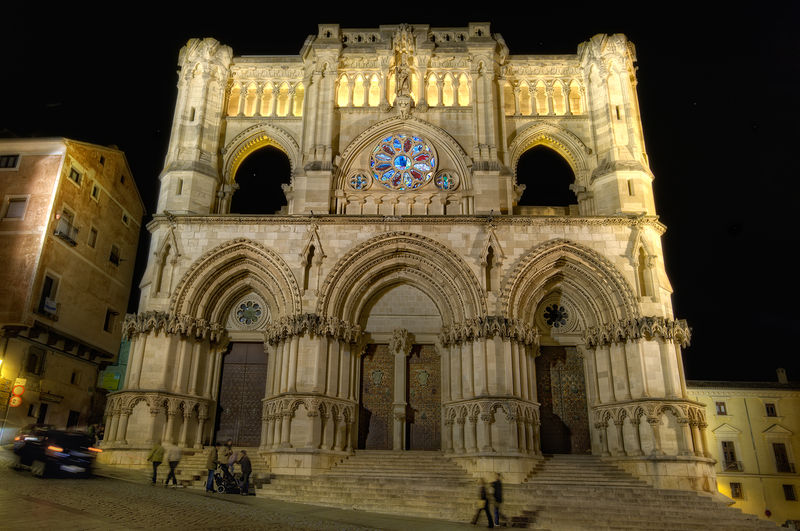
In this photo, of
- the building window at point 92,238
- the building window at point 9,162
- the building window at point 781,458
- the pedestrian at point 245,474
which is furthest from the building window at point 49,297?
the building window at point 781,458

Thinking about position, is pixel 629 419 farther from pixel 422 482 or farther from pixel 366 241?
pixel 366 241

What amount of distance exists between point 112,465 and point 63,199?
13.5 meters

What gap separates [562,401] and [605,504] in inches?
234

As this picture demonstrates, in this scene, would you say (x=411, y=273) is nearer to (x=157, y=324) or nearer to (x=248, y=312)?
(x=248, y=312)

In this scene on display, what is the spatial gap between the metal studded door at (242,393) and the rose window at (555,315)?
1051 centimetres

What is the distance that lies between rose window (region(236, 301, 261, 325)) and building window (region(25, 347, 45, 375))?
949 cm

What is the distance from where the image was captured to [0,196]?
25703 millimetres

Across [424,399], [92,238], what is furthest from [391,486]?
[92,238]

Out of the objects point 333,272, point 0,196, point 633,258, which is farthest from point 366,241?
point 0,196

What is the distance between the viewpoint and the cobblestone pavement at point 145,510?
9.60m

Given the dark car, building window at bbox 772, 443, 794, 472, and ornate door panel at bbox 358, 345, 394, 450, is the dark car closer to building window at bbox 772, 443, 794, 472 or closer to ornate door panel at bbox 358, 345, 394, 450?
ornate door panel at bbox 358, 345, 394, 450

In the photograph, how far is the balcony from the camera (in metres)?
25.6

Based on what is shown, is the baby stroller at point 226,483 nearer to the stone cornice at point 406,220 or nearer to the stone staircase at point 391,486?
the stone staircase at point 391,486

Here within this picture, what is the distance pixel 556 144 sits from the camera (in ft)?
79.6
